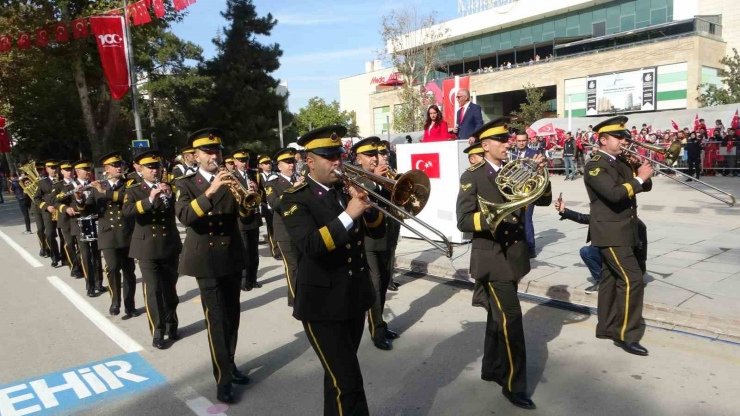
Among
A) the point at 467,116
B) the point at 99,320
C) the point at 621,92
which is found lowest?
the point at 99,320

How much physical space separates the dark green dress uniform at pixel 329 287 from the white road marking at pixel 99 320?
139 inches

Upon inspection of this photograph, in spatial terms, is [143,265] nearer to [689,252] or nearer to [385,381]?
[385,381]

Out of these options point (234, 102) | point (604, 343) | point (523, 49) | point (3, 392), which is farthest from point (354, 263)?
point (523, 49)

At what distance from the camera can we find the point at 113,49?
16.8 metres

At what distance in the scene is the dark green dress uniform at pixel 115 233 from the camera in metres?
6.98

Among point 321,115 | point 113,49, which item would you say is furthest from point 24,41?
point 321,115

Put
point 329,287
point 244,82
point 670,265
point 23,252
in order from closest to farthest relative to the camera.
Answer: point 329,287
point 670,265
point 23,252
point 244,82

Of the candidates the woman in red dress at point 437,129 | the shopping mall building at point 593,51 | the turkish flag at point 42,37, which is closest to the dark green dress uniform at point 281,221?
the woman in red dress at point 437,129

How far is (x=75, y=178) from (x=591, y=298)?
26.8 feet

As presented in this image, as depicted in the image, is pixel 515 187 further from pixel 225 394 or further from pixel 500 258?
pixel 225 394

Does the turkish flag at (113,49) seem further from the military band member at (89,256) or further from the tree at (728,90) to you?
the tree at (728,90)

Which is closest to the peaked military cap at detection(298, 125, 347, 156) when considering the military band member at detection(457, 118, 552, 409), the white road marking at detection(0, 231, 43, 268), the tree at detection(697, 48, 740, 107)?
the military band member at detection(457, 118, 552, 409)

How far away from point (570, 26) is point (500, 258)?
5220 cm

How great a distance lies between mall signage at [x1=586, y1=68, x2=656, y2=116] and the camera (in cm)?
3941
